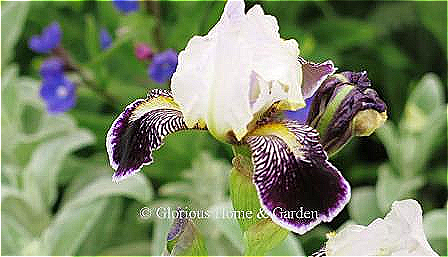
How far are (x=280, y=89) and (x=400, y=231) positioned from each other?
0.50 feet

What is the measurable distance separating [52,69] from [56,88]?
53 millimetres

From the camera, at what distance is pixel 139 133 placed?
63cm

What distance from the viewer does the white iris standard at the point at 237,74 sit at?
60 cm

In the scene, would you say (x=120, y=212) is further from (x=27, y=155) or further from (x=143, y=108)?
(x=143, y=108)

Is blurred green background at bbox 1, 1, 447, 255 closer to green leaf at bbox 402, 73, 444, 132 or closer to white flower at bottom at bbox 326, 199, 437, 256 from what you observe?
green leaf at bbox 402, 73, 444, 132

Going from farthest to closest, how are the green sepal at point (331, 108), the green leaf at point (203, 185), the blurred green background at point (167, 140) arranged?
the green leaf at point (203, 185) → the blurred green background at point (167, 140) → the green sepal at point (331, 108)

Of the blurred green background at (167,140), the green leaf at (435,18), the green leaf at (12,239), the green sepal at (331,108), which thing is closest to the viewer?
the green sepal at (331,108)

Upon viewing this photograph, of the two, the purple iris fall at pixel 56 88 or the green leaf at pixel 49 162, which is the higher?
the purple iris fall at pixel 56 88

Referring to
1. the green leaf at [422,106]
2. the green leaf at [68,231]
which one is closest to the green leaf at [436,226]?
the green leaf at [422,106]

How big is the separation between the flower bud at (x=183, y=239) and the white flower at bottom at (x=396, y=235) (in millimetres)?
131

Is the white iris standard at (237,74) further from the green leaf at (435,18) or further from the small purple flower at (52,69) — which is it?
the green leaf at (435,18)

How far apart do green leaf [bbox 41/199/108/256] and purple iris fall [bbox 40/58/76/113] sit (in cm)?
23

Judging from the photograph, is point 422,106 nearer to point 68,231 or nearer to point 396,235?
point 68,231

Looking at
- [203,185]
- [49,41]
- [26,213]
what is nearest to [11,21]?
[49,41]
